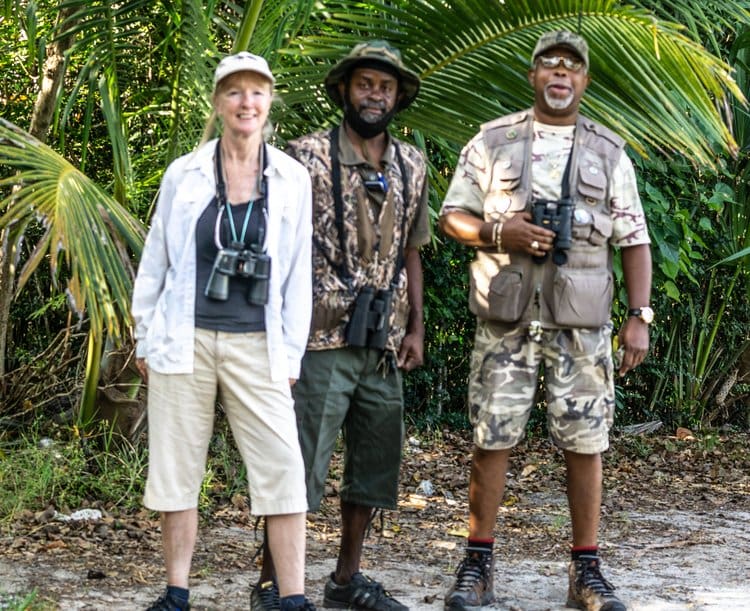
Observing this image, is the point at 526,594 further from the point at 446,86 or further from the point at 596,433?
the point at 446,86

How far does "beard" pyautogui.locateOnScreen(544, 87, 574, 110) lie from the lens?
4.23m

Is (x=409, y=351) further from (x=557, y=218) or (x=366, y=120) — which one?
(x=366, y=120)

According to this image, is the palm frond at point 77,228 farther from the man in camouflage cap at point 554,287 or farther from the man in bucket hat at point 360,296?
the man in camouflage cap at point 554,287

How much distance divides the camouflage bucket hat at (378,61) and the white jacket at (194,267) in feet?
1.49

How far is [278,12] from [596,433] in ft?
7.34

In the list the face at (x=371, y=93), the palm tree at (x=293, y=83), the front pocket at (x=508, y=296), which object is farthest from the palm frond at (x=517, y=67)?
the face at (x=371, y=93)

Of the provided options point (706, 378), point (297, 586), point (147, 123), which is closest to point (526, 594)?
point (297, 586)

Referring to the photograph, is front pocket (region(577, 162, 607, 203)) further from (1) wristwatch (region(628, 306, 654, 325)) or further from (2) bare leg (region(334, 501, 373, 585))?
(2) bare leg (region(334, 501, 373, 585))

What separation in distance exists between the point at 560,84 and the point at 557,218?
0.46 m

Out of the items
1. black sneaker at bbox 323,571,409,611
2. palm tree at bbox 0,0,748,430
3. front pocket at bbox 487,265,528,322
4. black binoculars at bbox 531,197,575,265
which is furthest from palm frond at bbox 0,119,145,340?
black binoculars at bbox 531,197,575,265

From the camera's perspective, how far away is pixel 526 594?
4605mm

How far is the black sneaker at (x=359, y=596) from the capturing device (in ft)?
13.8

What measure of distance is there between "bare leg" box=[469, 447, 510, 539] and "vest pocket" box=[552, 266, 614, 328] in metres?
0.52

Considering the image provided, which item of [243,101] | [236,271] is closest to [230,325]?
[236,271]
